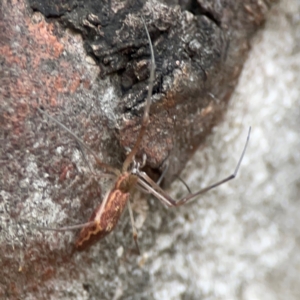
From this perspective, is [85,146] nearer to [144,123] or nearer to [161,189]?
[144,123]

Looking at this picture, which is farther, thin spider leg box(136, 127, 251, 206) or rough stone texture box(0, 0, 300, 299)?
thin spider leg box(136, 127, 251, 206)

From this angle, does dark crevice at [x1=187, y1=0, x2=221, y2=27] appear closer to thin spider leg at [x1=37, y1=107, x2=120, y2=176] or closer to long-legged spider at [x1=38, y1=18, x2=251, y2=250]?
long-legged spider at [x1=38, y1=18, x2=251, y2=250]

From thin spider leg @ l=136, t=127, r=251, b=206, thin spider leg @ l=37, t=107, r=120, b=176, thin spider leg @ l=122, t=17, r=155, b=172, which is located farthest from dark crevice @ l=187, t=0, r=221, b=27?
thin spider leg @ l=37, t=107, r=120, b=176

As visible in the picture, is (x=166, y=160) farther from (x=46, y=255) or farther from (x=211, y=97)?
(x=46, y=255)

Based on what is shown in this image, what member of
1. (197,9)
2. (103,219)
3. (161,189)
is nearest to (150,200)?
(161,189)

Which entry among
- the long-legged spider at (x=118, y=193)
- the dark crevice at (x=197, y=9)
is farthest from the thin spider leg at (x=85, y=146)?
the dark crevice at (x=197, y=9)

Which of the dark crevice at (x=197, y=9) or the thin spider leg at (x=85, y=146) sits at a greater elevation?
the dark crevice at (x=197, y=9)

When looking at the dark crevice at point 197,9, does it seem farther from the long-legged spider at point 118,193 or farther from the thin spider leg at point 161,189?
the thin spider leg at point 161,189

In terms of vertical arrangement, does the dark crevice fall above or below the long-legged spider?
above

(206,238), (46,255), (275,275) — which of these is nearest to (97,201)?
(46,255)
